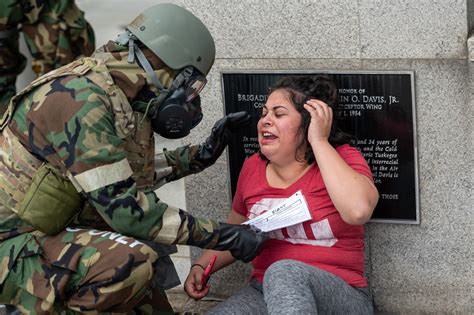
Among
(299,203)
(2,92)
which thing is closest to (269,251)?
(299,203)

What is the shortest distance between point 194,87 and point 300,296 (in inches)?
32.2

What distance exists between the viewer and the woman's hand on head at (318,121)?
13.1 ft

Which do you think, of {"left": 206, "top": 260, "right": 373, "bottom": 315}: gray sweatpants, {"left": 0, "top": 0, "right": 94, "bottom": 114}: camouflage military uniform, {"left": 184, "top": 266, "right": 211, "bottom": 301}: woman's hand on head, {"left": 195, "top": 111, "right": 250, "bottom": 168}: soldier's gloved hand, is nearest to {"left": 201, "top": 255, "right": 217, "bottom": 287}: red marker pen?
{"left": 184, "top": 266, "right": 211, "bottom": 301}: woman's hand on head

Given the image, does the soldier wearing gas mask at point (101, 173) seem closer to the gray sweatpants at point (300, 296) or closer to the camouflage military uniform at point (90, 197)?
the camouflage military uniform at point (90, 197)

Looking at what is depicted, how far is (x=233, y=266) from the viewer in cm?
471

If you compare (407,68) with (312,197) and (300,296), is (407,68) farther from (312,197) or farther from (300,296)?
(300,296)

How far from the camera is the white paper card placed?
13.1 feet

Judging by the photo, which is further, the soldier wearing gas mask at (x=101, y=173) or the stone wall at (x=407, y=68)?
the stone wall at (x=407, y=68)

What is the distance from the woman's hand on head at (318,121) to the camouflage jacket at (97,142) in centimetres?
52

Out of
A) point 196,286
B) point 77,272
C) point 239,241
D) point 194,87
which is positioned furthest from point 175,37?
point 196,286

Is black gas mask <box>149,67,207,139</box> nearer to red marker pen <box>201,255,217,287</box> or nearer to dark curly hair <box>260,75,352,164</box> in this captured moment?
dark curly hair <box>260,75,352,164</box>

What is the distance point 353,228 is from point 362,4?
861 millimetres

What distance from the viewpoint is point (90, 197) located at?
369cm

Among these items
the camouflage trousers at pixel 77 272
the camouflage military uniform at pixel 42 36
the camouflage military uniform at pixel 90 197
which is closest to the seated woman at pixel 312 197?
the camouflage military uniform at pixel 90 197
